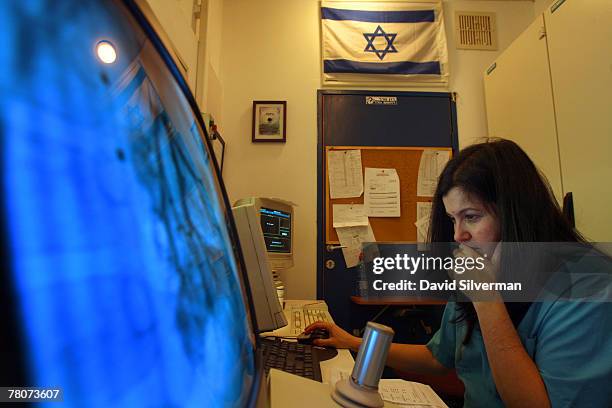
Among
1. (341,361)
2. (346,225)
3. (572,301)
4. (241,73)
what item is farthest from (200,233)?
(241,73)

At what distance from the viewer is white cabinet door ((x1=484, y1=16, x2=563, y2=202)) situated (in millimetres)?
1816

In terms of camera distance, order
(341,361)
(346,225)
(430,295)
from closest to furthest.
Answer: (341,361) → (430,295) → (346,225)

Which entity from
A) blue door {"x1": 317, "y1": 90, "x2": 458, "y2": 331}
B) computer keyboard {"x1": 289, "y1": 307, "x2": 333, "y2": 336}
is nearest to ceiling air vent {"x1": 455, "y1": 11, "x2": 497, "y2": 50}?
blue door {"x1": 317, "y1": 90, "x2": 458, "y2": 331}

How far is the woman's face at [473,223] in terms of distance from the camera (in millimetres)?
840

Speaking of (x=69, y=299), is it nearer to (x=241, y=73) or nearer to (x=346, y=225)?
(x=346, y=225)

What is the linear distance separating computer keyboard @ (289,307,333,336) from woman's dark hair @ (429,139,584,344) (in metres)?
0.63

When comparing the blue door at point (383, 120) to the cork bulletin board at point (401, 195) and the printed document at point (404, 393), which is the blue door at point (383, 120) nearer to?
the cork bulletin board at point (401, 195)

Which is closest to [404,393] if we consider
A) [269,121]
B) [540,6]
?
[269,121]

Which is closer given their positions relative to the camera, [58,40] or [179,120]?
[58,40]

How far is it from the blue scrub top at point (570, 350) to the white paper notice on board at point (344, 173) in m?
1.66

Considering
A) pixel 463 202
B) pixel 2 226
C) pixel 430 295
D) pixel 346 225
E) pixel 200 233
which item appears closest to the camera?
pixel 2 226

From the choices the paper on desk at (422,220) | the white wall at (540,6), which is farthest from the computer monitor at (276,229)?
the white wall at (540,6)

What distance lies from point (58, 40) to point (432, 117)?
2.64 m

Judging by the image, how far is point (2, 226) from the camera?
0.11m
